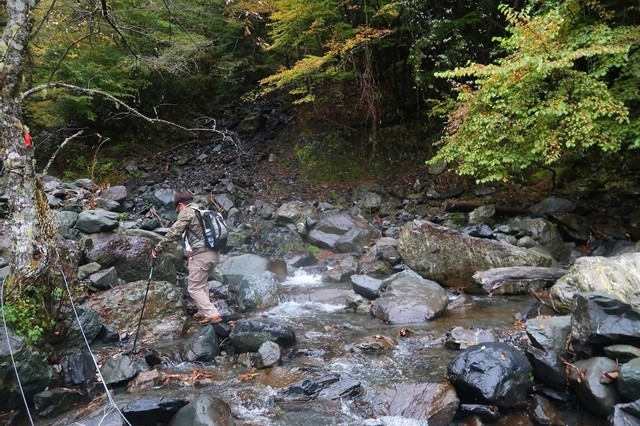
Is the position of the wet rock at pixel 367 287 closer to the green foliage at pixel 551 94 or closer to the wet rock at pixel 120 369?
the green foliage at pixel 551 94

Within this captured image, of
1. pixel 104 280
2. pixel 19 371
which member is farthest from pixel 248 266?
pixel 19 371

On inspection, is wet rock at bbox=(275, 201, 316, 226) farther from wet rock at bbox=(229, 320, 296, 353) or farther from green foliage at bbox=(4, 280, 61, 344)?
green foliage at bbox=(4, 280, 61, 344)

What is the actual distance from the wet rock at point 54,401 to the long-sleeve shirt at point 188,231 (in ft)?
7.97

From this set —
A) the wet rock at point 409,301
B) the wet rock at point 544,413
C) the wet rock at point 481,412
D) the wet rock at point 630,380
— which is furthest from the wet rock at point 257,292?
the wet rock at point 630,380

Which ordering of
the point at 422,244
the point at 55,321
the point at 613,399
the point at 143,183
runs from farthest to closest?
the point at 143,183
the point at 422,244
the point at 55,321
the point at 613,399

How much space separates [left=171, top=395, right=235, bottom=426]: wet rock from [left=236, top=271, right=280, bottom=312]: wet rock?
3554 mm

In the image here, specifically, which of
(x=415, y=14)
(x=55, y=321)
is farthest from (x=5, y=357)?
(x=415, y=14)

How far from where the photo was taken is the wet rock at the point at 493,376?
Result: 4.38 meters

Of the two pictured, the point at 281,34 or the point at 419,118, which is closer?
the point at 281,34

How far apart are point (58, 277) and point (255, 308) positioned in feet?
11.1

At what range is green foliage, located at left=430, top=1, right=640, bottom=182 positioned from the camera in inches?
300

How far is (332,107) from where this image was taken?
16984mm

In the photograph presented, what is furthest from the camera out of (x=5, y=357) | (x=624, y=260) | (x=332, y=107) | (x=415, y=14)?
(x=332, y=107)

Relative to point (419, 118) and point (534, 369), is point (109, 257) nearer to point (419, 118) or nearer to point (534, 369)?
point (534, 369)
